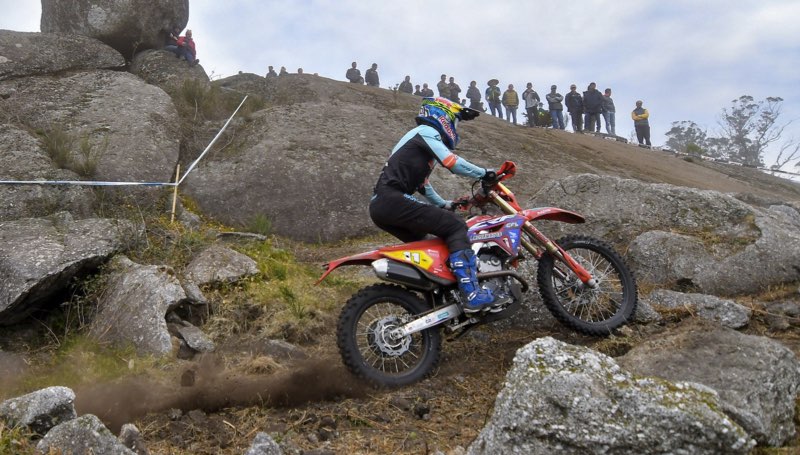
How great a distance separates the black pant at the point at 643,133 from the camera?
2195 centimetres

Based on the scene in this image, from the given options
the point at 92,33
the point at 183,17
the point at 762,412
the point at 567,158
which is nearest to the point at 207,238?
the point at 762,412

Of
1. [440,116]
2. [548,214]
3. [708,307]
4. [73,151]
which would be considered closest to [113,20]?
[73,151]

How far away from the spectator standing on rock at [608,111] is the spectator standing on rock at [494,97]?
3.76m

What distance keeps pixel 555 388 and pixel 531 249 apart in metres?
2.81

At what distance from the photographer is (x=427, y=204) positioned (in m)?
5.71

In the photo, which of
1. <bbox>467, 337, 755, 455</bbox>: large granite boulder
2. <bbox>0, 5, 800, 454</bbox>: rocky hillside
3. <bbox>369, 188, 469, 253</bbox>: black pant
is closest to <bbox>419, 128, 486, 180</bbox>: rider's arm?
<bbox>369, 188, 469, 253</bbox>: black pant

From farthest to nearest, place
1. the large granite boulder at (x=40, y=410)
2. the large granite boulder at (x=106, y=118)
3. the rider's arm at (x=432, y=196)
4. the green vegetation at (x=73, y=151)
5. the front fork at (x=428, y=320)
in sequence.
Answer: the large granite boulder at (x=106, y=118), the green vegetation at (x=73, y=151), the rider's arm at (x=432, y=196), the front fork at (x=428, y=320), the large granite boulder at (x=40, y=410)

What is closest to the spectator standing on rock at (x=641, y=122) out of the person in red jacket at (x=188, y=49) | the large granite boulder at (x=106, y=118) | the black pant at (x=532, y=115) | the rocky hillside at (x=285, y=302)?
the black pant at (x=532, y=115)

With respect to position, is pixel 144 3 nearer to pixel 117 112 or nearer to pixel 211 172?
pixel 117 112

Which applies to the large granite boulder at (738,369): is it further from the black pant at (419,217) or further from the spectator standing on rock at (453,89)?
the spectator standing on rock at (453,89)

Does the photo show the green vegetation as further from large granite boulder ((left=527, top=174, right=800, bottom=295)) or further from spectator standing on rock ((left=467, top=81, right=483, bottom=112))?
spectator standing on rock ((left=467, top=81, right=483, bottom=112))

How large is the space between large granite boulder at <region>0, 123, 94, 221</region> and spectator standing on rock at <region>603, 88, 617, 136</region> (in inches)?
683

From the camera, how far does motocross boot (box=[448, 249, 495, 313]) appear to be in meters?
5.34

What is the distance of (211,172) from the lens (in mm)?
10586
